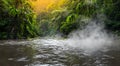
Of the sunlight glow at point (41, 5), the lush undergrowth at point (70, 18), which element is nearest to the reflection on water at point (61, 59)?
the lush undergrowth at point (70, 18)

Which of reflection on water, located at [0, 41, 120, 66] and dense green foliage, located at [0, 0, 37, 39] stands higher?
reflection on water, located at [0, 41, 120, 66]

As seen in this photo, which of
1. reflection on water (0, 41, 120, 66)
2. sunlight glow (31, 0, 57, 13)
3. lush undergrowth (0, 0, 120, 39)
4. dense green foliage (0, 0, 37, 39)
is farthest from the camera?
sunlight glow (31, 0, 57, 13)

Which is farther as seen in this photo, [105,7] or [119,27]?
[105,7]

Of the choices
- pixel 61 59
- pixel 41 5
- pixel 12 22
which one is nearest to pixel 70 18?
pixel 12 22

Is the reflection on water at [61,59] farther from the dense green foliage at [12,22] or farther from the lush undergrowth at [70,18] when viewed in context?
the dense green foliage at [12,22]

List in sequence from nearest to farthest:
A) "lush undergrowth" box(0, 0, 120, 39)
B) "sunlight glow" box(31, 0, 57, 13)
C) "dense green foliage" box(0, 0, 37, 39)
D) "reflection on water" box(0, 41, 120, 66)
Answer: "reflection on water" box(0, 41, 120, 66)
"lush undergrowth" box(0, 0, 120, 39)
"dense green foliage" box(0, 0, 37, 39)
"sunlight glow" box(31, 0, 57, 13)

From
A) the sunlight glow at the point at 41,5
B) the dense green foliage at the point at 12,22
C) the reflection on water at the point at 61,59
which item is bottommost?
the sunlight glow at the point at 41,5

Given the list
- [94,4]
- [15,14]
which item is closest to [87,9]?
[94,4]

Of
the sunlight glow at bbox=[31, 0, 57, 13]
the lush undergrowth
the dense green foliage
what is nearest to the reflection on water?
the lush undergrowth

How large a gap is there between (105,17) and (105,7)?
4.70ft

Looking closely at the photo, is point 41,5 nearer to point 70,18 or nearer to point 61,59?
point 70,18

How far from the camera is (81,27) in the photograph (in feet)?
86.7

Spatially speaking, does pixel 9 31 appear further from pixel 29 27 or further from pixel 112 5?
pixel 112 5

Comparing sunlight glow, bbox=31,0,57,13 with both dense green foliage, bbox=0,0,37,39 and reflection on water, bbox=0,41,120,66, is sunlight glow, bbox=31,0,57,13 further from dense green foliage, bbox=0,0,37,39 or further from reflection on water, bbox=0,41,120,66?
reflection on water, bbox=0,41,120,66
